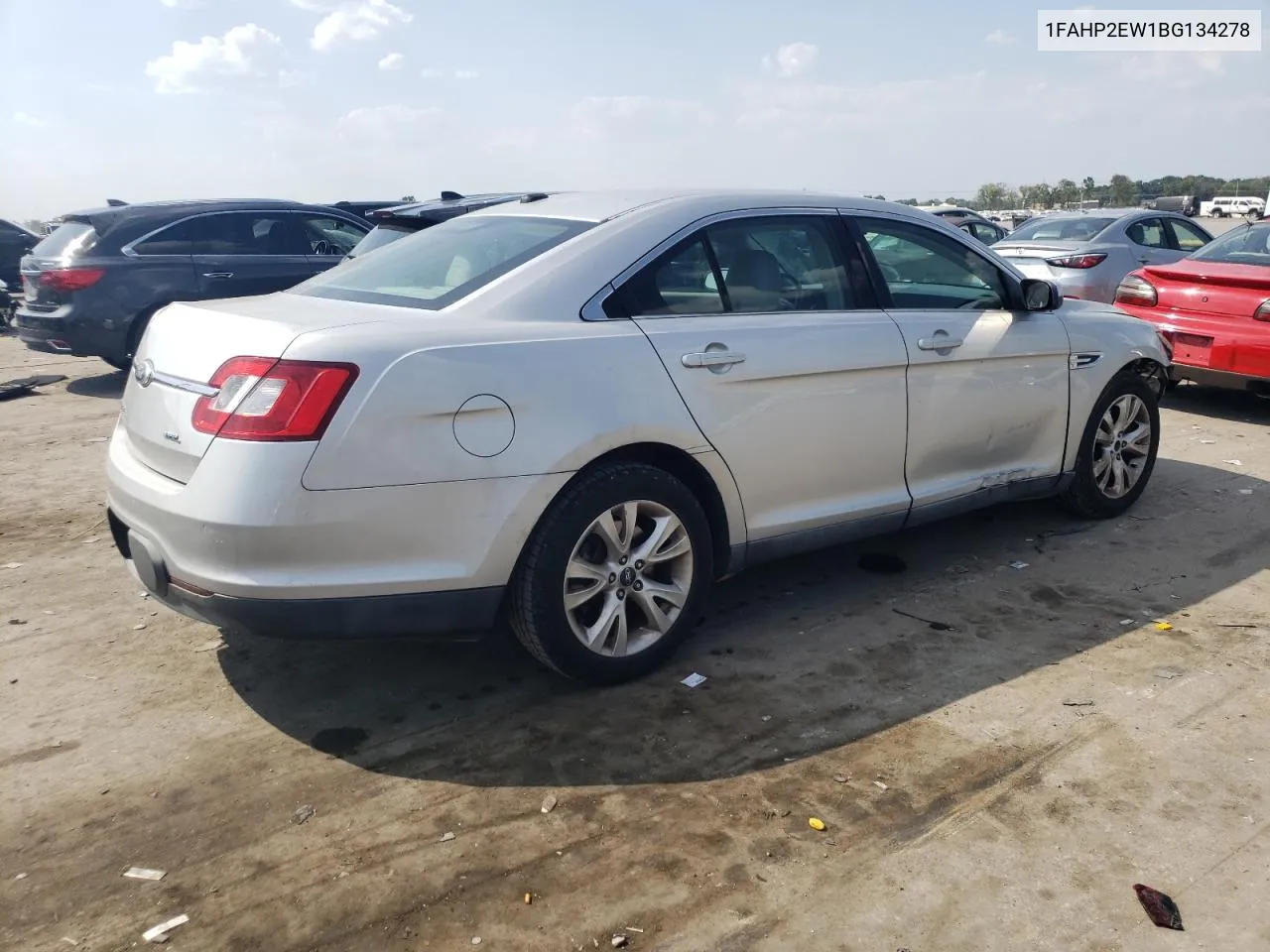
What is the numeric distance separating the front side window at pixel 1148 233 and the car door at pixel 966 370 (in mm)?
7330

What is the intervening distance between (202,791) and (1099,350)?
14.6 feet

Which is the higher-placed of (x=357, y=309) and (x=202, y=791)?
(x=357, y=309)

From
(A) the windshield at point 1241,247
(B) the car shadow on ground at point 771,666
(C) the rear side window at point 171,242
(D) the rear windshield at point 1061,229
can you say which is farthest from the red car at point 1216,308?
(C) the rear side window at point 171,242

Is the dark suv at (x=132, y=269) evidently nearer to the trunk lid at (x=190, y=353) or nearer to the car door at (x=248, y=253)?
the car door at (x=248, y=253)

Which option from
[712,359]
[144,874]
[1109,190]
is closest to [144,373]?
[144,874]

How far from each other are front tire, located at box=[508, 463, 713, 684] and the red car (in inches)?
216

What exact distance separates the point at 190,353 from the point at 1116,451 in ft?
14.8

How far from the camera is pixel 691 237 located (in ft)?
12.6

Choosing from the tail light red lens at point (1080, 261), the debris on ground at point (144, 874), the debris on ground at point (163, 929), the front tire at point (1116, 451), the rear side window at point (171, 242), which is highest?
the rear side window at point (171, 242)

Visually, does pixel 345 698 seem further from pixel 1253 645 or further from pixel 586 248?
pixel 1253 645

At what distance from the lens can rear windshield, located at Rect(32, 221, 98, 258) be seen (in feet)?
30.8

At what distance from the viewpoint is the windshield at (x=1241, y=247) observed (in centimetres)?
801

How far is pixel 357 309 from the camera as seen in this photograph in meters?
3.45

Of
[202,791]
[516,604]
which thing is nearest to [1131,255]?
[516,604]
